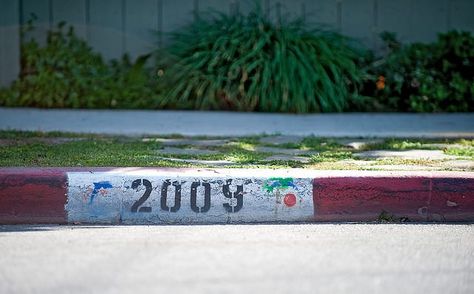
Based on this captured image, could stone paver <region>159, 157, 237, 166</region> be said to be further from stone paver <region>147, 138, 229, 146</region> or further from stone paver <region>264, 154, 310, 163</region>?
stone paver <region>147, 138, 229, 146</region>

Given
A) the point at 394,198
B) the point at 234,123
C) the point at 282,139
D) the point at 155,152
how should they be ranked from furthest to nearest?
1. the point at 234,123
2. the point at 282,139
3. the point at 155,152
4. the point at 394,198

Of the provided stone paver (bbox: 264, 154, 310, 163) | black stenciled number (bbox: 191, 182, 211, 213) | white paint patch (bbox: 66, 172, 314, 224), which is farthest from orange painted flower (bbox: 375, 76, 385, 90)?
black stenciled number (bbox: 191, 182, 211, 213)

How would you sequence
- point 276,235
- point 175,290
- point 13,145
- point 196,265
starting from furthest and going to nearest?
point 13,145 → point 276,235 → point 196,265 → point 175,290

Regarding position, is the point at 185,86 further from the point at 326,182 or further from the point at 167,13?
the point at 326,182

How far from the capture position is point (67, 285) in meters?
3.78

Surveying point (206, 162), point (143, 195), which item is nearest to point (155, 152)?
point (206, 162)

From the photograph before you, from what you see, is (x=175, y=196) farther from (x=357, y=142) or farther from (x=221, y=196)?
(x=357, y=142)

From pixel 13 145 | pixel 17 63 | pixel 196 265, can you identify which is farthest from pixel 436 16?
pixel 196 265

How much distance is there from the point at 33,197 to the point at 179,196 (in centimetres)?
97

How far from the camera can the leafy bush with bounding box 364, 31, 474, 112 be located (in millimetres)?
9062

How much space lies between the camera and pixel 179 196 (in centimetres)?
539

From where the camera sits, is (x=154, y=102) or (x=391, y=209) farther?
(x=154, y=102)

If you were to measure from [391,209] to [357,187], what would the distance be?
275 millimetres

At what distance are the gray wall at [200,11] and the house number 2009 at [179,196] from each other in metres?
4.61
